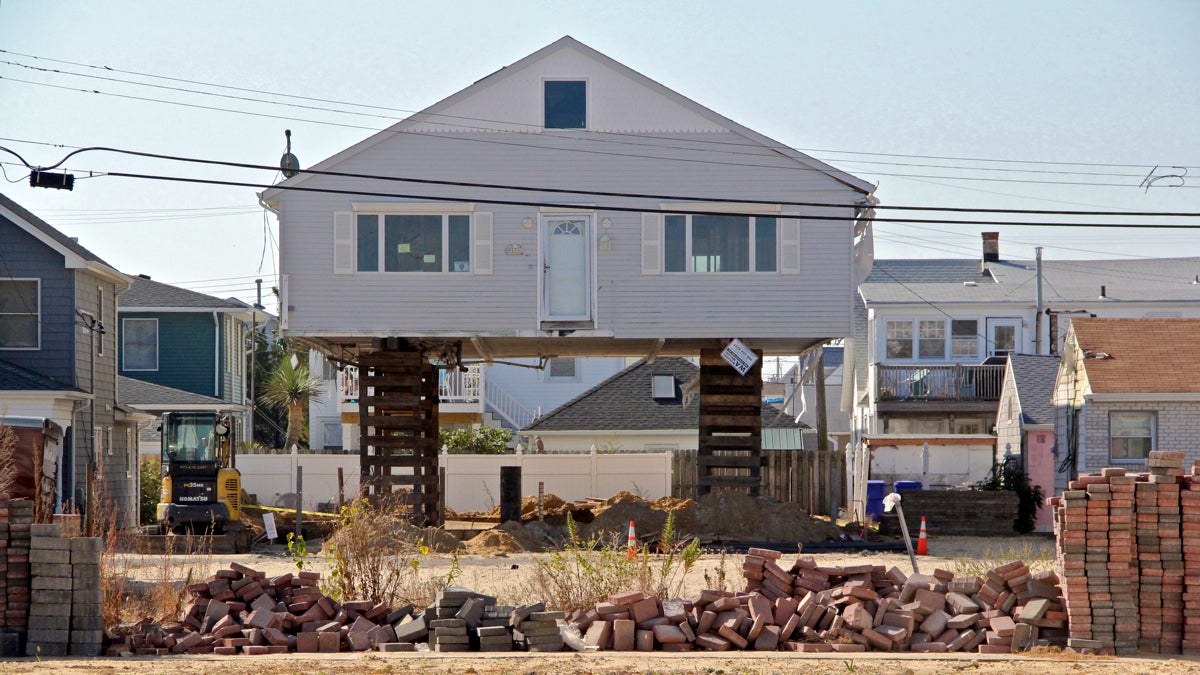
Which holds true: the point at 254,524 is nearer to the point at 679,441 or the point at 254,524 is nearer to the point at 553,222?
the point at 553,222

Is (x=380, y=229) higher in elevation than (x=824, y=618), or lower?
higher

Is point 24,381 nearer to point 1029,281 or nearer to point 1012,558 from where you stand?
point 1012,558

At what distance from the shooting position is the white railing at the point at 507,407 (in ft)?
158

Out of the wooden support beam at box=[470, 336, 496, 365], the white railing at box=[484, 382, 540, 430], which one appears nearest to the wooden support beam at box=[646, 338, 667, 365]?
the wooden support beam at box=[470, 336, 496, 365]

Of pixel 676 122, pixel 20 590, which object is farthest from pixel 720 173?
pixel 20 590

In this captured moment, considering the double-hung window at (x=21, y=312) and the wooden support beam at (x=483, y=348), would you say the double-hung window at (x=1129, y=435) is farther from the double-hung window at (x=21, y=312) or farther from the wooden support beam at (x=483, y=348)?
the double-hung window at (x=21, y=312)

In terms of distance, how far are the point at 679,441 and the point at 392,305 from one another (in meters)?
16.3

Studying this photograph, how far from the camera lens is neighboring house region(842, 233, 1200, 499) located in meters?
42.2

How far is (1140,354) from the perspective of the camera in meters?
29.5

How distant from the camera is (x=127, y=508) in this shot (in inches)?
1219

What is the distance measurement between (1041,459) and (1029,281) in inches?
582

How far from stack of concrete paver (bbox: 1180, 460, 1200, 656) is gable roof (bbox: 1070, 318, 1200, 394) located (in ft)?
49.1

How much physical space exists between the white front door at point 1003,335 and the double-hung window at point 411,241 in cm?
2308

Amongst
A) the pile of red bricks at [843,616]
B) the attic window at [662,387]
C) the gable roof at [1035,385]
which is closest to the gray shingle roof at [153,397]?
the attic window at [662,387]
